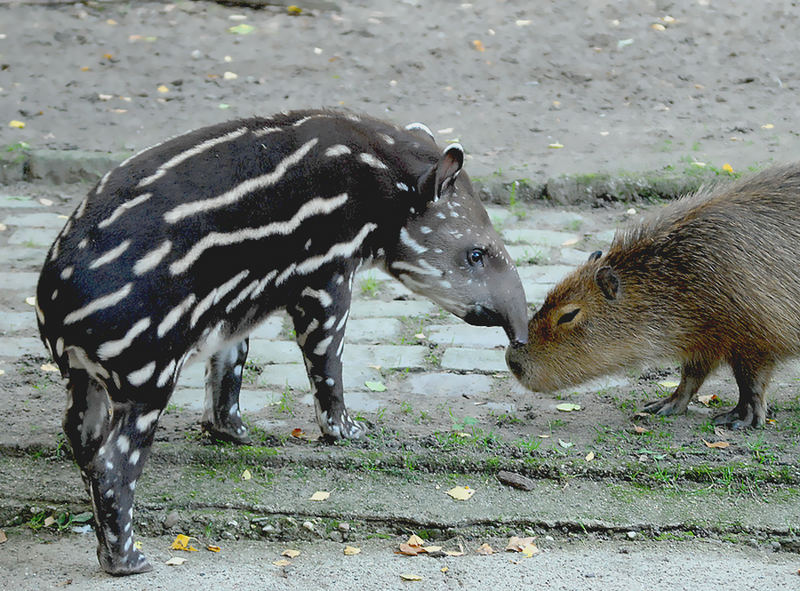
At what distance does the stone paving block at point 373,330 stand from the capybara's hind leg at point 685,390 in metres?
1.59

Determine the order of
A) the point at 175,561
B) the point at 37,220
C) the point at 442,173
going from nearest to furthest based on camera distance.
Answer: the point at 175,561, the point at 442,173, the point at 37,220

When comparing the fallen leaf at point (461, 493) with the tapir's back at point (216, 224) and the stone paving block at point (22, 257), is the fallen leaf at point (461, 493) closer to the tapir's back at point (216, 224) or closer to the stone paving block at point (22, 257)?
the tapir's back at point (216, 224)

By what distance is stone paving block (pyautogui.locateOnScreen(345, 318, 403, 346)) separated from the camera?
634 centimetres

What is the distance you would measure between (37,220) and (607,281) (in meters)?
4.33

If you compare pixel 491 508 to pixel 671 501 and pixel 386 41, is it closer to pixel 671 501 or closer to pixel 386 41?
pixel 671 501

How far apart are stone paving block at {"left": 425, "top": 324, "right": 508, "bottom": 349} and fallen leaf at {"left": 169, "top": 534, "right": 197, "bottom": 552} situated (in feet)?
7.60

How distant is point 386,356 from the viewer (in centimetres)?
614

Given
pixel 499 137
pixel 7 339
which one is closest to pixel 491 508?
pixel 7 339

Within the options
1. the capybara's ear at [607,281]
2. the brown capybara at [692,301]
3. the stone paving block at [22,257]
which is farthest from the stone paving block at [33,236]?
the capybara's ear at [607,281]

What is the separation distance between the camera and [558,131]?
9.50 meters

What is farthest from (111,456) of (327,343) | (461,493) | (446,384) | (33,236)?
(33,236)

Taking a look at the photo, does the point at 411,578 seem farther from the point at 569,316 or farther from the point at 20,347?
the point at 20,347

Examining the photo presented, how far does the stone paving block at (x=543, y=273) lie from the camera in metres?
6.99

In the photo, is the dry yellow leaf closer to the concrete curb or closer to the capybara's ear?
the capybara's ear
